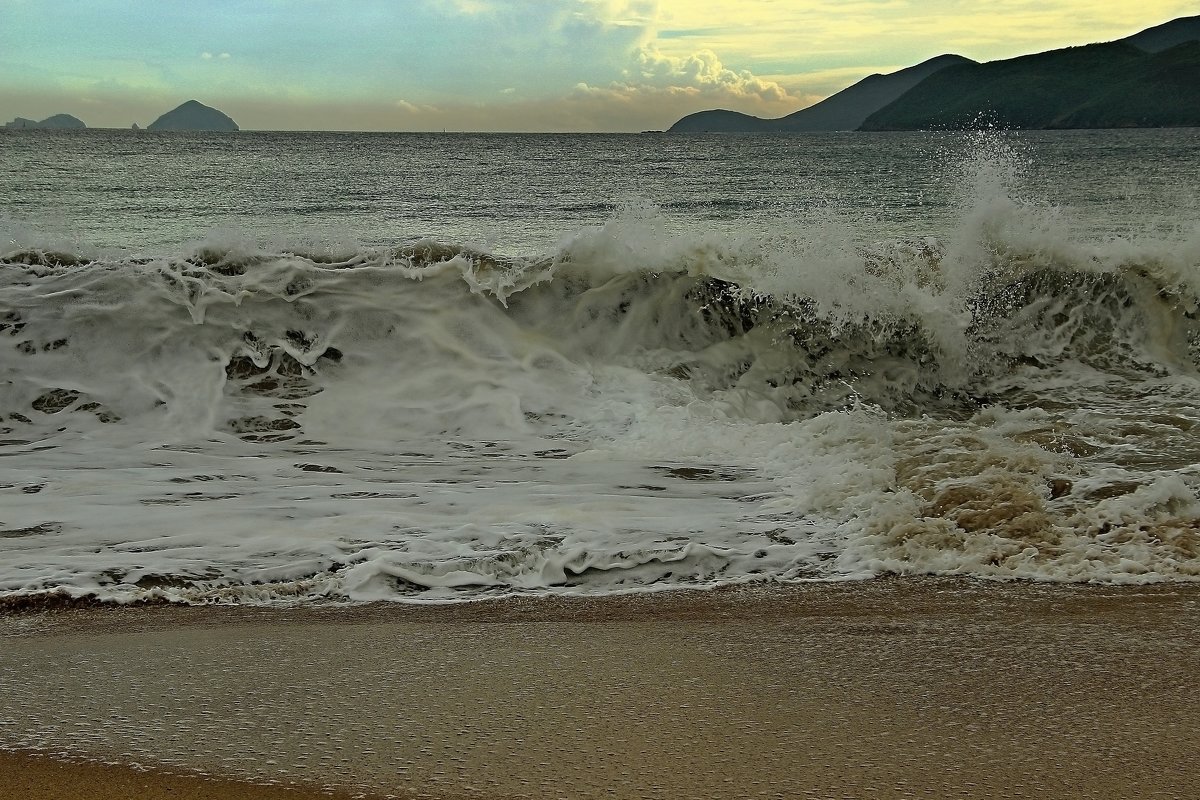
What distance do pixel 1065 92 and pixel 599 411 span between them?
15017 cm

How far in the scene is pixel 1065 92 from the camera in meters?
136

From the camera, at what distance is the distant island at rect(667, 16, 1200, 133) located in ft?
395

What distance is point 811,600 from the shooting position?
11.6 feet

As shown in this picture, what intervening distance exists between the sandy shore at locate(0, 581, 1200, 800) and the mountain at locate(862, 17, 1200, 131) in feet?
433

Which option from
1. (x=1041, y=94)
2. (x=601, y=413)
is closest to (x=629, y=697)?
(x=601, y=413)

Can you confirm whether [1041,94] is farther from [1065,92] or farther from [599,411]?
[599,411]

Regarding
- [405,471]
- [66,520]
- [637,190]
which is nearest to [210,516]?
[66,520]

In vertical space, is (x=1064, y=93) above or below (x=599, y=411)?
above

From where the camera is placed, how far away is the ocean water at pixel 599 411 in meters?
3.98

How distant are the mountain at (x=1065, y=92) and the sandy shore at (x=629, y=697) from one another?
131878 millimetres

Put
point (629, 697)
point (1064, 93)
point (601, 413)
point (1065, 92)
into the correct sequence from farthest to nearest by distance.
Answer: point (1065, 92) → point (1064, 93) → point (601, 413) → point (629, 697)

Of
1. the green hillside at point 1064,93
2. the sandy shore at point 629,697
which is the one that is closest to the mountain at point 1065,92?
the green hillside at point 1064,93

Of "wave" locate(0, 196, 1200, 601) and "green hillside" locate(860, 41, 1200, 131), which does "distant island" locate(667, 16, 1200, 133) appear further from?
"wave" locate(0, 196, 1200, 601)

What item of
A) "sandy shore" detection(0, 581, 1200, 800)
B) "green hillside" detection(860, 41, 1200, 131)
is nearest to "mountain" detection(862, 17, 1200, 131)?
"green hillside" detection(860, 41, 1200, 131)
